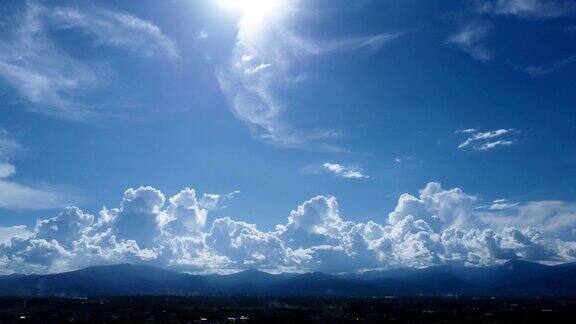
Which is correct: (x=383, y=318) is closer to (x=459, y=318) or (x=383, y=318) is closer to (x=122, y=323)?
(x=459, y=318)

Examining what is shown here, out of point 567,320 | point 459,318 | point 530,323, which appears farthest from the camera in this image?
point 459,318

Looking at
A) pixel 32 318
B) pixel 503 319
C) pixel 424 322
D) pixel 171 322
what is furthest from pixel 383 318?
pixel 32 318

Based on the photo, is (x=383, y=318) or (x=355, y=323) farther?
(x=383, y=318)

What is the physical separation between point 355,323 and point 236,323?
42.3m

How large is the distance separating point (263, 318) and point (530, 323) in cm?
9547

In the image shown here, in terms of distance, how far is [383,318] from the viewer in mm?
190750

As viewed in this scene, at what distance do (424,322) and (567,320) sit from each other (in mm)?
52068

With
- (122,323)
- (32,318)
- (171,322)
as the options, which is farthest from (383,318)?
(32,318)

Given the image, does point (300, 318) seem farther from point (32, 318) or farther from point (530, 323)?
point (32, 318)

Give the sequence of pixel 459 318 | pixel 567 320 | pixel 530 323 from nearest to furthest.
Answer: pixel 530 323, pixel 567 320, pixel 459 318

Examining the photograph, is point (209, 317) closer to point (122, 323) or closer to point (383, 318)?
point (122, 323)

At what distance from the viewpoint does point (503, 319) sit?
592ft

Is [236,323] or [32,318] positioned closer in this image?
[236,323]

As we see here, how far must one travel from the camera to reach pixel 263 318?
604 feet
